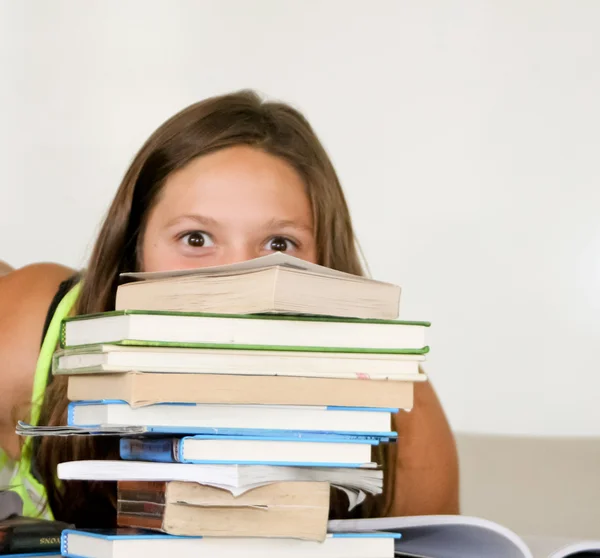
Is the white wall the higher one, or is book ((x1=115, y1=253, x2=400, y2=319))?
the white wall

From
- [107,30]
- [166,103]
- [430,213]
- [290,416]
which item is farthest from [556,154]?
[290,416]

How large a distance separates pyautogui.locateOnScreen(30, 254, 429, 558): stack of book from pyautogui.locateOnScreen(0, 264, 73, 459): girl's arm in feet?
2.52

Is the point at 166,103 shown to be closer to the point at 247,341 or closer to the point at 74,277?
the point at 74,277

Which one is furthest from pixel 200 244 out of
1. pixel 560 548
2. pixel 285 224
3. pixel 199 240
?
pixel 560 548

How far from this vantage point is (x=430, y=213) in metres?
2.09

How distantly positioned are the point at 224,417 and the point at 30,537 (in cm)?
21

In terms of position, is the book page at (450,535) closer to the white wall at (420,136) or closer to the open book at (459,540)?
the open book at (459,540)

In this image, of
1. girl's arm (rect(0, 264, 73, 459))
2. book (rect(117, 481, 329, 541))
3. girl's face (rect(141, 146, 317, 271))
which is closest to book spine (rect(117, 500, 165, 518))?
book (rect(117, 481, 329, 541))

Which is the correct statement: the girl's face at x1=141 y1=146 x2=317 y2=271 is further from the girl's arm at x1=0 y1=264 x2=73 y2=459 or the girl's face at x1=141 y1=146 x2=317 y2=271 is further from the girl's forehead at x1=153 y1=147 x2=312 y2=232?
the girl's arm at x1=0 y1=264 x2=73 y2=459

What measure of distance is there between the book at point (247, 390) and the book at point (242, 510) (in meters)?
0.06

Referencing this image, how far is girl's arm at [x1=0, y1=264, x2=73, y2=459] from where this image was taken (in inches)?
57.8

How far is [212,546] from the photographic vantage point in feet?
2.31

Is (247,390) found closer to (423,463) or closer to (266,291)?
(266,291)

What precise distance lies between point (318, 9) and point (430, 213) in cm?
52
